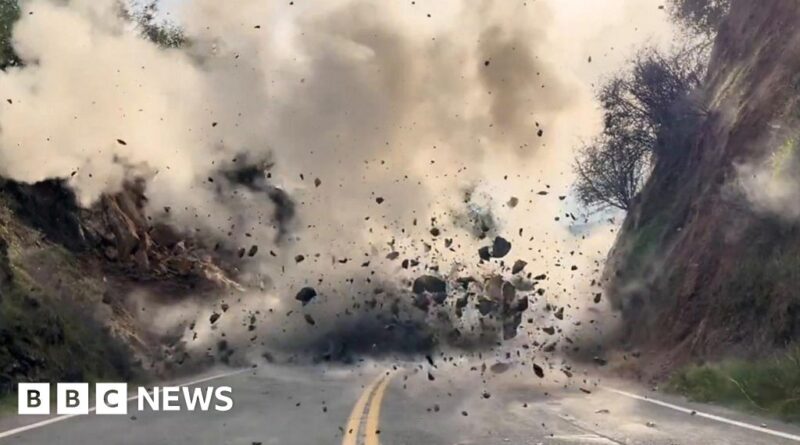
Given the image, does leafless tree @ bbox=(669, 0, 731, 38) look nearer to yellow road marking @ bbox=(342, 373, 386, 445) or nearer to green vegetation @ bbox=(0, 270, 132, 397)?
yellow road marking @ bbox=(342, 373, 386, 445)

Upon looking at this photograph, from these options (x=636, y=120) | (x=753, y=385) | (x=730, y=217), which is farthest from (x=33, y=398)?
(x=636, y=120)

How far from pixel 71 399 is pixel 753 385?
403 inches

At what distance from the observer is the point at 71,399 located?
1327 centimetres

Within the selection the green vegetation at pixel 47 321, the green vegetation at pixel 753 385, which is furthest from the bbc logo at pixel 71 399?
the green vegetation at pixel 753 385

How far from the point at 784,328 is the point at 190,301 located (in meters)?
15.9

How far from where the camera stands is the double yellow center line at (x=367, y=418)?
812cm

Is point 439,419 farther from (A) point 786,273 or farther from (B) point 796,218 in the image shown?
(B) point 796,218

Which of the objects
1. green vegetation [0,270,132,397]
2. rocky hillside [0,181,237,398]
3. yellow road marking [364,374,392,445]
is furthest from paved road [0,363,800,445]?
rocky hillside [0,181,237,398]

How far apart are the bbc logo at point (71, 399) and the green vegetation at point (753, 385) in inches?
324

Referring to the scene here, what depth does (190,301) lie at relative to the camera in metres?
24.6

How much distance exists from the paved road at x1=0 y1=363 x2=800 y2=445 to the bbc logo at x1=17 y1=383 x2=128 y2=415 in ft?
1.61

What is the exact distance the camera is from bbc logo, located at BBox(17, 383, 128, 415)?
36.8ft

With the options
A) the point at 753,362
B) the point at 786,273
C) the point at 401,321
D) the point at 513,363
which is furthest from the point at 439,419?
the point at 401,321

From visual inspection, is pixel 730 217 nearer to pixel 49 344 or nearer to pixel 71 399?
pixel 71 399
